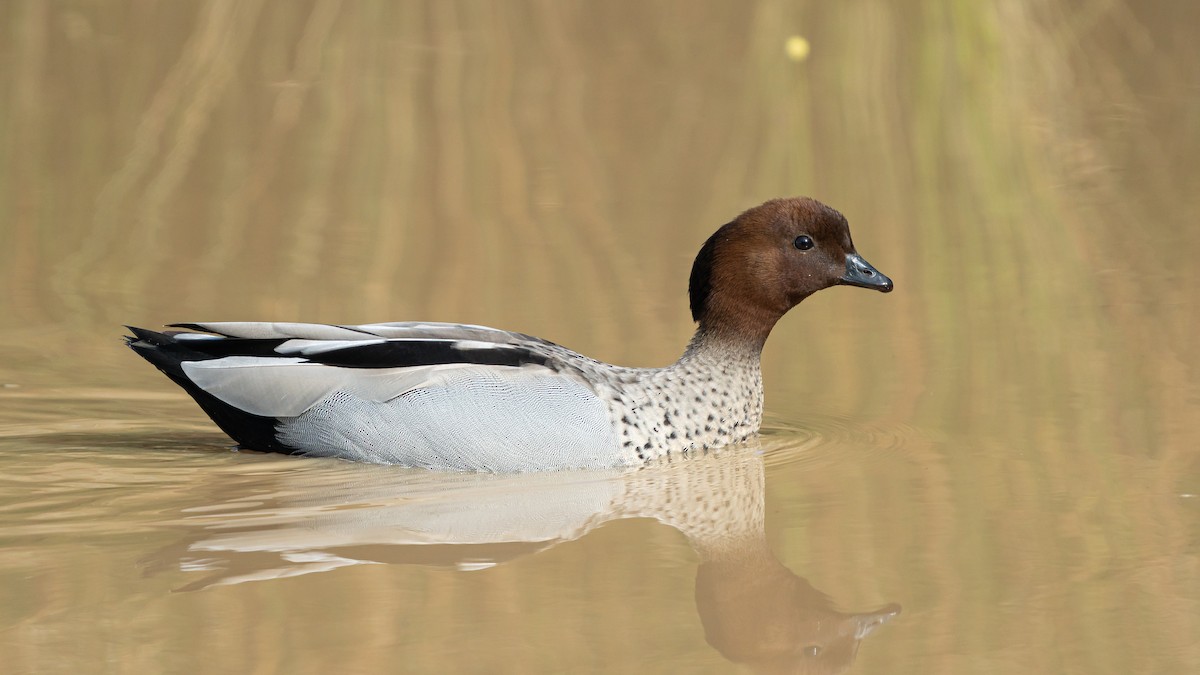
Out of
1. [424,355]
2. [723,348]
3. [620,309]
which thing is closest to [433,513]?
[424,355]

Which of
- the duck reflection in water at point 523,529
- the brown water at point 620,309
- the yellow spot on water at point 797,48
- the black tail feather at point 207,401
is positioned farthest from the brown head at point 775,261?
the yellow spot on water at point 797,48

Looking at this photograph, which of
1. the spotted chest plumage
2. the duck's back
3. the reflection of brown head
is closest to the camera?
the reflection of brown head

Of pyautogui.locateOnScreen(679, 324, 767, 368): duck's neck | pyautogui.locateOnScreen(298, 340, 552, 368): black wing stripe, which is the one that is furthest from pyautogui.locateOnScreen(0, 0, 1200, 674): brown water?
pyautogui.locateOnScreen(298, 340, 552, 368): black wing stripe

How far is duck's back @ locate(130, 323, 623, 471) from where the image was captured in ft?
26.1

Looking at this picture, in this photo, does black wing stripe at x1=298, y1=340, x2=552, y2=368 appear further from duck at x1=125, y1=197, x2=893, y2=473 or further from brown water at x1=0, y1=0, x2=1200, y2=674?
brown water at x1=0, y1=0, x2=1200, y2=674

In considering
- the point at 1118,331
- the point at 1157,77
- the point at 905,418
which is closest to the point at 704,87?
the point at 1157,77

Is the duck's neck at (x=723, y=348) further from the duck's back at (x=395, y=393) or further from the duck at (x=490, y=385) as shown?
the duck's back at (x=395, y=393)

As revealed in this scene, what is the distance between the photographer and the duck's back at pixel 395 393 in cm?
795

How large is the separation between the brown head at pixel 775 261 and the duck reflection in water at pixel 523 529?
848 mm

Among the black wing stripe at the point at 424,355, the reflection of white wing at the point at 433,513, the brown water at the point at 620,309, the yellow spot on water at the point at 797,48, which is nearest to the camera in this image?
the brown water at the point at 620,309

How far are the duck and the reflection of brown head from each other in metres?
1.66

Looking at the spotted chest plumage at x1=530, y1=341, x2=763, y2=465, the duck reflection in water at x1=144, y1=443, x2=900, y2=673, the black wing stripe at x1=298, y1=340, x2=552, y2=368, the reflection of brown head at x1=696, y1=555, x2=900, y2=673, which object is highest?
the black wing stripe at x1=298, y1=340, x2=552, y2=368

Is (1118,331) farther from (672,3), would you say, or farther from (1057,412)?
(672,3)

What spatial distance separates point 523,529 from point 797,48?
30.4 ft
